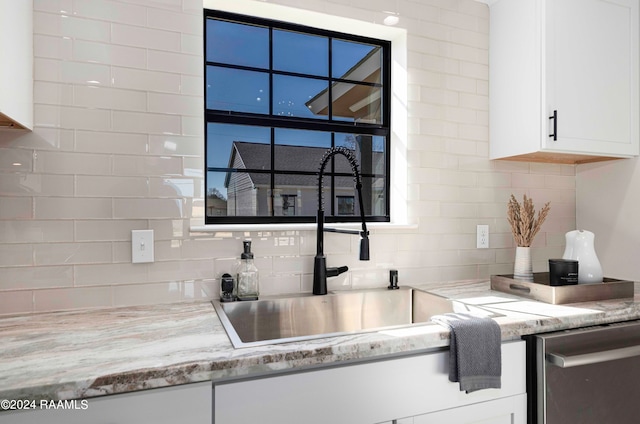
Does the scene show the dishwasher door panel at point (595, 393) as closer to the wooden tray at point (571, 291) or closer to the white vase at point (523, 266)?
the wooden tray at point (571, 291)

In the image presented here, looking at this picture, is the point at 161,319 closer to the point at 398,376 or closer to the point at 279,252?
the point at 279,252

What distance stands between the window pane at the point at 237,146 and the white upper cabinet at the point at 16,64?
66 cm

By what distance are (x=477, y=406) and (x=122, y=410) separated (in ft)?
3.18

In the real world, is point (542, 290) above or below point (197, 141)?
below

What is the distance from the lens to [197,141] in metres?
1.61

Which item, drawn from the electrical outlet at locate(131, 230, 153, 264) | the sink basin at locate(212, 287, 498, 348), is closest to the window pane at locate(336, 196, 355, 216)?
the sink basin at locate(212, 287, 498, 348)

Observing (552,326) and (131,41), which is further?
(131,41)

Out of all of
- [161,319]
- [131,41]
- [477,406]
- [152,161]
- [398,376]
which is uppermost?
[131,41]

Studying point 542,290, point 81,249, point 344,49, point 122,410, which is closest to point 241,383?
point 122,410

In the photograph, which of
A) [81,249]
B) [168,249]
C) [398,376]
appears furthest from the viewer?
[168,249]

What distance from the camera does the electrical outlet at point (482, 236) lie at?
2115 millimetres

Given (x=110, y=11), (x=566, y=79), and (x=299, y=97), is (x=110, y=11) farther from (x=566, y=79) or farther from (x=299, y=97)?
(x=566, y=79)

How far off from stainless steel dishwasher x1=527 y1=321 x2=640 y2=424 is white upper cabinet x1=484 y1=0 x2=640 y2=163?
87cm

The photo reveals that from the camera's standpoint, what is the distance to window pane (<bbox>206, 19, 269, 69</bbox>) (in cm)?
183
